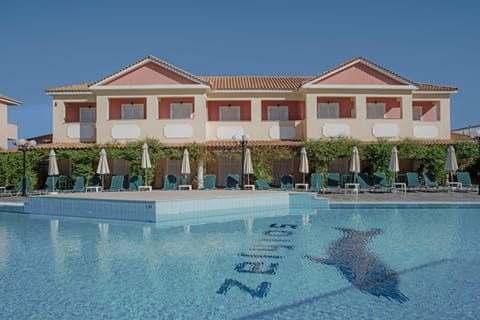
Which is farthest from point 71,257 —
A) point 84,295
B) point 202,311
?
point 202,311

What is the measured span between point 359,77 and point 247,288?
21329mm

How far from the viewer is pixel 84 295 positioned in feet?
18.9

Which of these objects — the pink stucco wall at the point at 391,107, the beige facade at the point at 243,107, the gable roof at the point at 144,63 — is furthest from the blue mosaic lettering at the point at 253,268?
the pink stucco wall at the point at 391,107

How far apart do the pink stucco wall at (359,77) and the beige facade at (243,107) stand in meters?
0.06

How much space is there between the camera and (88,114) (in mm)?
26391

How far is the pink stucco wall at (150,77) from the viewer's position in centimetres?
2445

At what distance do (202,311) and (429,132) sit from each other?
24.0m

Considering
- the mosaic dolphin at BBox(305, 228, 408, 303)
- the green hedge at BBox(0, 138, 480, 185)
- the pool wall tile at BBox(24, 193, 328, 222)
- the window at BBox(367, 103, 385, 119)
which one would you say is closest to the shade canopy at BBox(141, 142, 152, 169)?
the green hedge at BBox(0, 138, 480, 185)

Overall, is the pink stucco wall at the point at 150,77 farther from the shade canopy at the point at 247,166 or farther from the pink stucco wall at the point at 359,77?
the pink stucco wall at the point at 359,77

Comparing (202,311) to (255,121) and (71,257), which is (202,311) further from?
(255,121)

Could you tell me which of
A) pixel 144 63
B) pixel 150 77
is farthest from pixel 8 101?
pixel 150 77

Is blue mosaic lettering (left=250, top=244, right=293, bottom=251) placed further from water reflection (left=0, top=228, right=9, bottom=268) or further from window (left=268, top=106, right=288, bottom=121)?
window (left=268, top=106, right=288, bottom=121)

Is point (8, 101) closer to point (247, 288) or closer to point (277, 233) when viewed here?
point (277, 233)

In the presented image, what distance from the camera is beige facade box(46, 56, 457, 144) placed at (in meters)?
24.2
